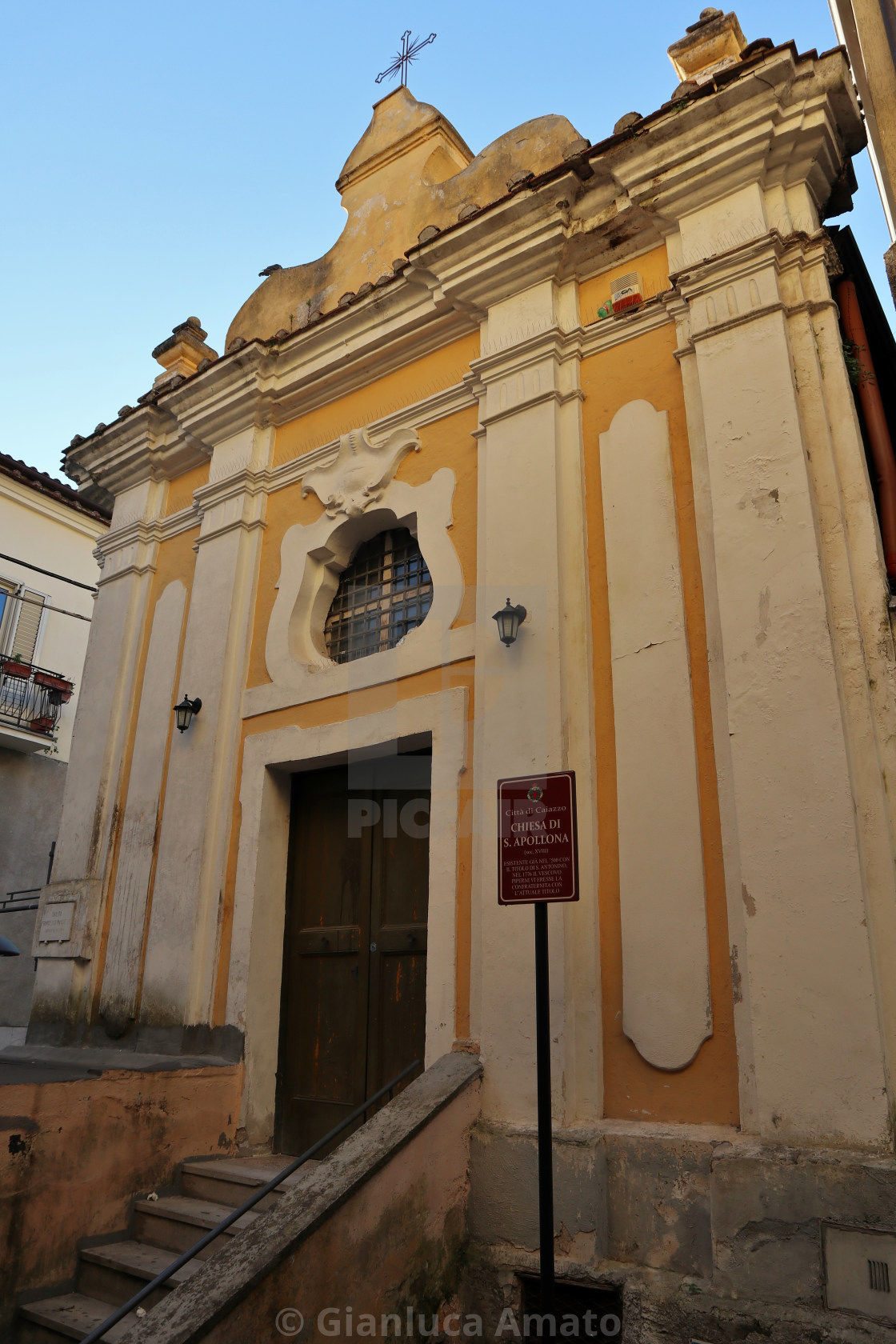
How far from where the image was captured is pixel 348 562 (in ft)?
23.2

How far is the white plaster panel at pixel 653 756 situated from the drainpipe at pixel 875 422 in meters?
1.03

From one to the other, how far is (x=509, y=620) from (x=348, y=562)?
2.26 meters

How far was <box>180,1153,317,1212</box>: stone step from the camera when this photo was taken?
4.99 meters

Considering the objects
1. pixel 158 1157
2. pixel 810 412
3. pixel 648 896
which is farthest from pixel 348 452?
pixel 158 1157

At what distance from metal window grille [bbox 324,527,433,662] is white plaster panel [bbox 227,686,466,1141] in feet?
2.43

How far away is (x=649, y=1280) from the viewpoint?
3.79 meters

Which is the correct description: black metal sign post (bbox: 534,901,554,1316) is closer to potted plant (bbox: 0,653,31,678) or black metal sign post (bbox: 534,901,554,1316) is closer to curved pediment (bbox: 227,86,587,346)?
curved pediment (bbox: 227,86,587,346)

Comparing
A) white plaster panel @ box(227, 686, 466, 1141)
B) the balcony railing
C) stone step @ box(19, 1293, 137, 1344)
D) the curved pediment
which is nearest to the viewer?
stone step @ box(19, 1293, 137, 1344)

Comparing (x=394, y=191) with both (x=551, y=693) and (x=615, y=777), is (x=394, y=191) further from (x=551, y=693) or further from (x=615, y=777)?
(x=615, y=777)

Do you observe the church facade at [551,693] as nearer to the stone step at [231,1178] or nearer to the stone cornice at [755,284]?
the stone cornice at [755,284]

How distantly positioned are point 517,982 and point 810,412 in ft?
10.8

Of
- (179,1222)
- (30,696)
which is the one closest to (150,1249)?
(179,1222)

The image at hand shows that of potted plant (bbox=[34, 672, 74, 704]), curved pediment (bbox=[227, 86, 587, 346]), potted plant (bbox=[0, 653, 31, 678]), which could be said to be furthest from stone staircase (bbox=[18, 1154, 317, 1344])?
potted plant (bbox=[34, 672, 74, 704])

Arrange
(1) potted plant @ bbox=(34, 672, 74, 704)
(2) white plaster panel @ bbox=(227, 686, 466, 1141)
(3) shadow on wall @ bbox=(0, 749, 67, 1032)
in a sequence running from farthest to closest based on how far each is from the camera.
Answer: (1) potted plant @ bbox=(34, 672, 74, 704)
(3) shadow on wall @ bbox=(0, 749, 67, 1032)
(2) white plaster panel @ bbox=(227, 686, 466, 1141)
